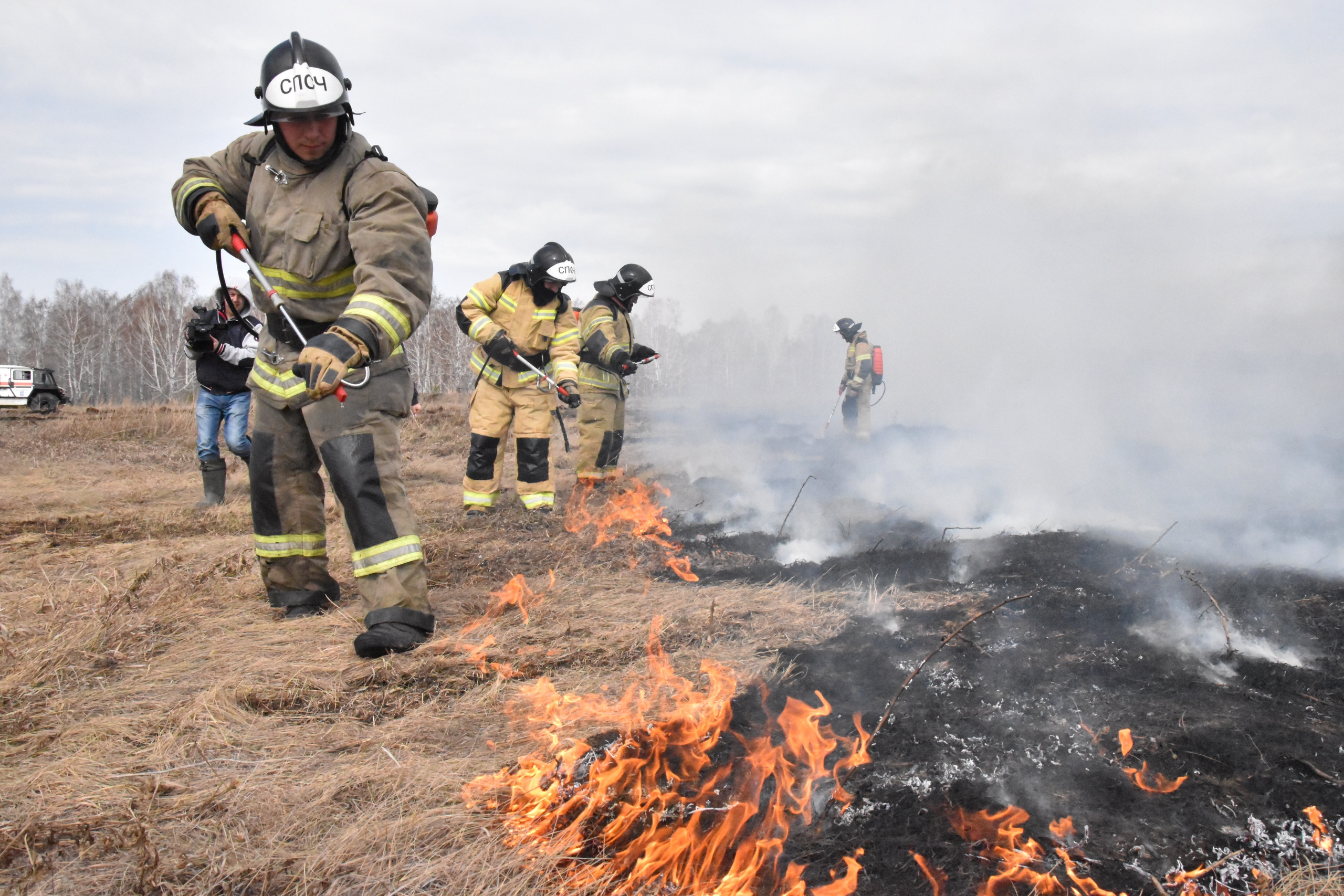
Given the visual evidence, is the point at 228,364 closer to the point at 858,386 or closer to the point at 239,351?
the point at 239,351

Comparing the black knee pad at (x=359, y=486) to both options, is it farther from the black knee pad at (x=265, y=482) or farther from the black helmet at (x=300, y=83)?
the black helmet at (x=300, y=83)

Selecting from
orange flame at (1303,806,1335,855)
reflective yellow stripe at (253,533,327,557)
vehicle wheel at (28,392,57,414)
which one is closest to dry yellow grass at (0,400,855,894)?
reflective yellow stripe at (253,533,327,557)

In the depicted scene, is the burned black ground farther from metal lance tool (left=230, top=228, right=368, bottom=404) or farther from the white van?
the white van

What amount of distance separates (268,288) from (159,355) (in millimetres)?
49684

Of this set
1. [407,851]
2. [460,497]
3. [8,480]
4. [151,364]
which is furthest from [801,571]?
[151,364]

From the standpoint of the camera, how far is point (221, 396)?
7.09 metres

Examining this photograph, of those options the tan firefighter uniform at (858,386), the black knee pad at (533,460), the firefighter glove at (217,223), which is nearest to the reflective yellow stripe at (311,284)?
the firefighter glove at (217,223)

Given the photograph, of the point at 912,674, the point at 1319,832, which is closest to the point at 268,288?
the point at 912,674

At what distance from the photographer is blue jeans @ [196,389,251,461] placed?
6.93 meters

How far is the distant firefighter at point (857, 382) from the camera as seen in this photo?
42.9 feet

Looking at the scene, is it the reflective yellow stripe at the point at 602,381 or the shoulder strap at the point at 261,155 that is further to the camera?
the reflective yellow stripe at the point at 602,381

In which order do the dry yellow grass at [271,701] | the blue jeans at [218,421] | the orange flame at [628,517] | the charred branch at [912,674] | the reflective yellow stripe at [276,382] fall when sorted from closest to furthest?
the dry yellow grass at [271,701] → the charred branch at [912,674] → the reflective yellow stripe at [276,382] → the orange flame at [628,517] → the blue jeans at [218,421]

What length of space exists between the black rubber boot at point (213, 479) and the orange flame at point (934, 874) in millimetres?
6892

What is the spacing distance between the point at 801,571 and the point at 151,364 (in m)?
52.4
